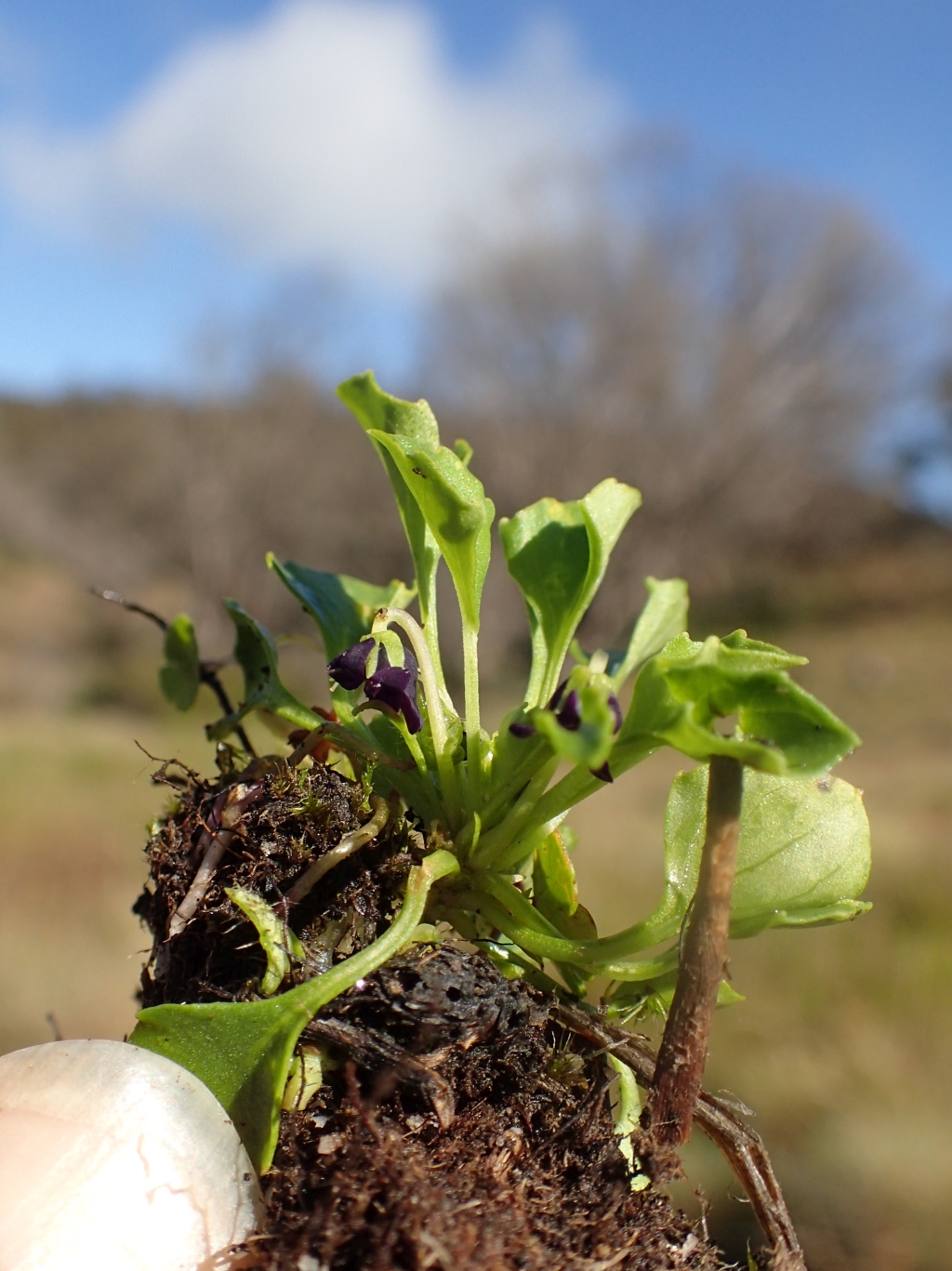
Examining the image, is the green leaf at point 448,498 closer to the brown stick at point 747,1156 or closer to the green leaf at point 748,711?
the green leaf at point 748,711

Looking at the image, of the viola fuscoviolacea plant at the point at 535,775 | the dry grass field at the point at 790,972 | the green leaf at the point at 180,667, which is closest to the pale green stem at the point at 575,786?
the viola fuscoviolacea plant at the point at 535,775

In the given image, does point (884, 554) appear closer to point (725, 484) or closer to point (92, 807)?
point (725, 484)

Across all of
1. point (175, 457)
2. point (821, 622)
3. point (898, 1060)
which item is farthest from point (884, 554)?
point (898, 1060)

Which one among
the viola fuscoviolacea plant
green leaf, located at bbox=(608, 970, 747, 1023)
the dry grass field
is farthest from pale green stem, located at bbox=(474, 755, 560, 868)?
the dry grass field

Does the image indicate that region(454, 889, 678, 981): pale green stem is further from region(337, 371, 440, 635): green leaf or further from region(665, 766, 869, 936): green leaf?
region(337, 371, 440, 635): green leaf

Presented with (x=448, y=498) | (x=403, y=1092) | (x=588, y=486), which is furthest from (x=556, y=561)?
(x=588, y=486)

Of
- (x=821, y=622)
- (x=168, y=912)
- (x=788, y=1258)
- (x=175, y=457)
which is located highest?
(x=175, y=457)

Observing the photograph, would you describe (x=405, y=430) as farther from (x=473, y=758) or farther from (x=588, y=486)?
(x=588, y=486)
